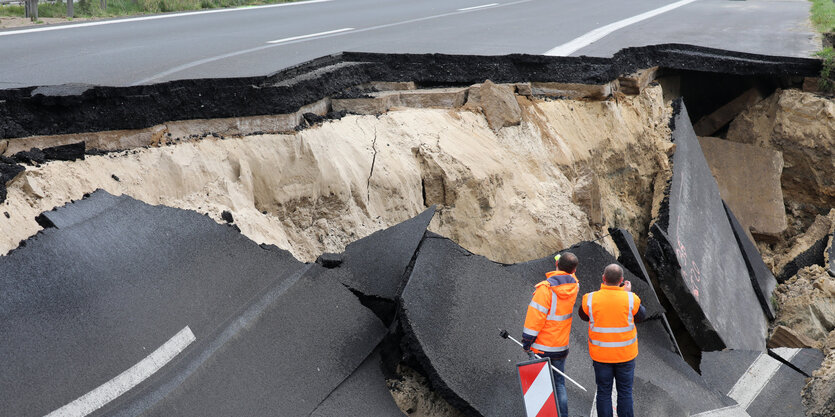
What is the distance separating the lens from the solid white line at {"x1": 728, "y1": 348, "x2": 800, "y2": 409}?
21.0 ft

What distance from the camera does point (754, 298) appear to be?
27.4 feet

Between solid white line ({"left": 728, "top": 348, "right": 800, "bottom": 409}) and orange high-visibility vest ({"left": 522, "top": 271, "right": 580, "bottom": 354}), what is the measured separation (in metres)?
2.53

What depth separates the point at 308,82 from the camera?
19.7 ft

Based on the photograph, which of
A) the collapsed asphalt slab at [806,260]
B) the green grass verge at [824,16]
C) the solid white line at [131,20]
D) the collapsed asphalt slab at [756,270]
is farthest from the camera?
the green grass verge at [824,16]

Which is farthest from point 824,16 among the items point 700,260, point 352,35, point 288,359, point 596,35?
point 288,359

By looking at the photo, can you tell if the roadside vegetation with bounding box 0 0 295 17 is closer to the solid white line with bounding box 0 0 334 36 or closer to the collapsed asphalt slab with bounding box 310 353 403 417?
the solid white line with bounding box 0 0 334 36

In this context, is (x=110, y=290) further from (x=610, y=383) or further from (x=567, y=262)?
(x=610, y=383)

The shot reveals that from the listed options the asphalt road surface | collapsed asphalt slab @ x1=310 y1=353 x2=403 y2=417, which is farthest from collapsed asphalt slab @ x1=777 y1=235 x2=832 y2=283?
collapsed asphalt slab @ x1=310 y1=353 x2=403 y2=417

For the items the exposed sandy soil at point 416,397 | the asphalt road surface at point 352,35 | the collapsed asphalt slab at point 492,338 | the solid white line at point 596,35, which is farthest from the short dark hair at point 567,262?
the solid white line at point 596,35

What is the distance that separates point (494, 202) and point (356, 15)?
795 cm

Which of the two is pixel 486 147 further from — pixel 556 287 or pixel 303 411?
pixel 303 411

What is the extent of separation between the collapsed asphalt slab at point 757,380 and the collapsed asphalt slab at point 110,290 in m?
4.19

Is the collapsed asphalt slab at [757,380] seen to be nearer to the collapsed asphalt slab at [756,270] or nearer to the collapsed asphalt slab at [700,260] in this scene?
the collapsed asphalt slab at [700,260]

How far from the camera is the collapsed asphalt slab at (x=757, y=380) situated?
6344 mm
